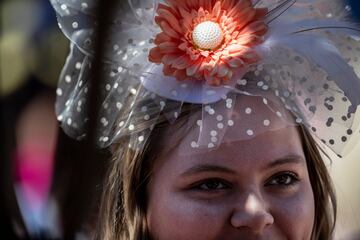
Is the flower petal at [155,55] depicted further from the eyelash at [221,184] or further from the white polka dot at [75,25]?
the eyelash at [221,184]

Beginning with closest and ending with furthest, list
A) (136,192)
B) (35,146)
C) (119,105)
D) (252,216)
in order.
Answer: (35,146)
(252,216)
(119,105)
(136,192)

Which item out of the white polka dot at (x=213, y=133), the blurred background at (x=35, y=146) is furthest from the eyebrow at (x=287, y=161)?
the blurred background at (x=35, y=146)

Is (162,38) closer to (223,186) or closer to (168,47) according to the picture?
(168,47)

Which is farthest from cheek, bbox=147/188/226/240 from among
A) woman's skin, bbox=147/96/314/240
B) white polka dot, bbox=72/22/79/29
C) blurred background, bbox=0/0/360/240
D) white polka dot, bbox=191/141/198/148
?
blurred background, bbox=0/0/360/240

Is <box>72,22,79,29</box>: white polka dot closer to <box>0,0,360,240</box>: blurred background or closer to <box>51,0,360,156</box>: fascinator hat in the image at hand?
<box>51,0,360,156</box>: fascinator hat

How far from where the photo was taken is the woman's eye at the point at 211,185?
1.35 metres

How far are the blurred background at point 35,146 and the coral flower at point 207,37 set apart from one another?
2.43ft

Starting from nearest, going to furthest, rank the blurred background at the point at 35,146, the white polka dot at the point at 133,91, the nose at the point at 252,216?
the blurred background at the point at 35,146
the nose at the point at 252,216
the white polka dot at the point at 133,91

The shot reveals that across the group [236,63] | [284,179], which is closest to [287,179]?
[284,179]

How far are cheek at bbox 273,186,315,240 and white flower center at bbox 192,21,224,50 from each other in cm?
32

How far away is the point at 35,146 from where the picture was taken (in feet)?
1.89

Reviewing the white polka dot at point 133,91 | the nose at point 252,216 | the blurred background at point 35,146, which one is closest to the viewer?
the blurred background at point 35,146

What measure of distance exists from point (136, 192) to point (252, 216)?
0.30 metres

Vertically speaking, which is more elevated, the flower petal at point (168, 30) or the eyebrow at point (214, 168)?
the flower petal at point (168, 30)
